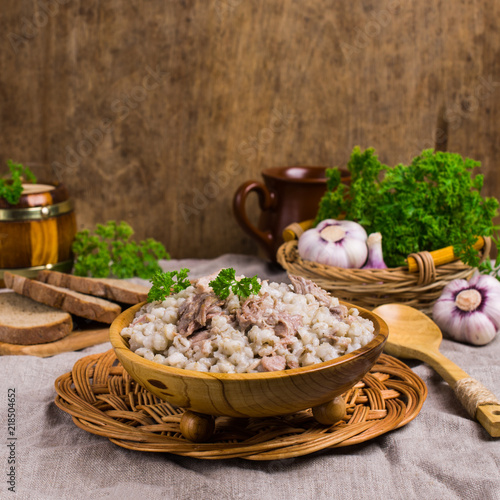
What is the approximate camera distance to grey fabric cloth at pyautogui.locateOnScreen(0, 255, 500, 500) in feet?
4.04

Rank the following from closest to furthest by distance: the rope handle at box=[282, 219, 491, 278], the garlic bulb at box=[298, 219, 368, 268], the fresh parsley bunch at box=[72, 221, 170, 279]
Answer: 1. the rope handle at box=[282, 219, 491, 278]
2. the garlic bulb at box=[298, 219, 368, 268]
3. the fresh parsley bunch at box=[72, 221, 170, 279]

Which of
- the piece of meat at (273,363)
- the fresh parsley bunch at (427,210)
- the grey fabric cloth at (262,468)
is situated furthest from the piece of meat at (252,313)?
the fresh parsley bunch at (427,210)

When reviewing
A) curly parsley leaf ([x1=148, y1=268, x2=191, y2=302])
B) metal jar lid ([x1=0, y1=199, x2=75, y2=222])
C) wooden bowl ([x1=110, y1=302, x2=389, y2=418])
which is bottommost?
wooden bowl ([x1=110, y1=302, x2=389, y2=418])

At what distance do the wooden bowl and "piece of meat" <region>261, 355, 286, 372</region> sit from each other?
37mm

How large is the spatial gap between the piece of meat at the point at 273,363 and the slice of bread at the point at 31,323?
3.71ft

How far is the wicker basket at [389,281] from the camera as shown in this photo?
2.18 metres

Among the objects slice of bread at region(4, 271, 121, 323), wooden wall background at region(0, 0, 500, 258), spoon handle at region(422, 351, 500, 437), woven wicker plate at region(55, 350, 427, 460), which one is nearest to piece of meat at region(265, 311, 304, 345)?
woven wicker plate at region(55, 350, 427, 460)

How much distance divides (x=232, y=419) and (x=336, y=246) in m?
1.03

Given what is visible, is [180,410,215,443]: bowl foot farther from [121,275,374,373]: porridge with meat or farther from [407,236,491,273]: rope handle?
[407,236,491,273]: rope handle

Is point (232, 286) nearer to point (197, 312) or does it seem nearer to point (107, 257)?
point (197, 312)

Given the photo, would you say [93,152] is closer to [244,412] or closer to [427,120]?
[427,120]

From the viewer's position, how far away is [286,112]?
11.1 ft

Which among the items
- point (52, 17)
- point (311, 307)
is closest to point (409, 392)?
point (311, 307)

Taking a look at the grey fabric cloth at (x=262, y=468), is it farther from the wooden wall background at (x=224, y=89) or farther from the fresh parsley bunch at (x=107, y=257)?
the wooden wall background at (x=224, y=89)
